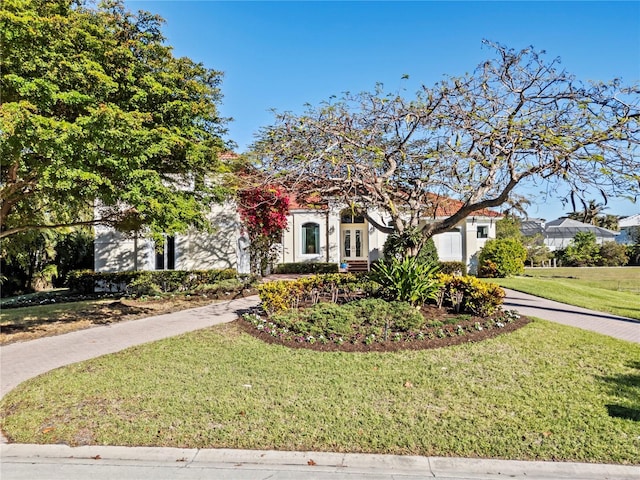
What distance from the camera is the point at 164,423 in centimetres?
460

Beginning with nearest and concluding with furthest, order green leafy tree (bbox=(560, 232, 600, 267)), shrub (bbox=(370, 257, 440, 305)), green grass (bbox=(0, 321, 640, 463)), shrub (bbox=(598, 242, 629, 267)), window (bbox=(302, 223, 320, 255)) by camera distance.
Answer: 1. green grass (bbox=(0, 321, 640, 463))
2. shrub (bbox=(370, 257, 440, 305))
3. window (bbox=(302, 223, 320, 255))
4. shrub (bbox=(598, 242, 629, 267))
5. green leafy tree (bbox=(560, 232, 600, 267))

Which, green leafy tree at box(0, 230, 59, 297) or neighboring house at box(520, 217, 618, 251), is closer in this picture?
green leafy tree at box(0, 230, 59, 297)

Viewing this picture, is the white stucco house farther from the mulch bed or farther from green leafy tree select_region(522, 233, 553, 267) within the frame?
green leafy tree select_region(522, 233, 553, 267)

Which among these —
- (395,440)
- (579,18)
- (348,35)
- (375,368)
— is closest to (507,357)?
(375,368)

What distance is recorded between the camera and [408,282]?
389 inches

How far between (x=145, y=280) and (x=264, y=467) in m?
13.4

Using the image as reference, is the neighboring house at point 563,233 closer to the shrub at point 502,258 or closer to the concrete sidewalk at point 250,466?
the shrub at point 502,258

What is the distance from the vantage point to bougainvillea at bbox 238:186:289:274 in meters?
16.0

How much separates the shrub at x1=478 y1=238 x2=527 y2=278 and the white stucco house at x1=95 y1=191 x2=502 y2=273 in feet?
4.76

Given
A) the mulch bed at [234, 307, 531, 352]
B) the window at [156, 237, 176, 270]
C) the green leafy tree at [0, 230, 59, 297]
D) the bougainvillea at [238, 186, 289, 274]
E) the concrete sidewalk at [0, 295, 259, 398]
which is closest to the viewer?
the concrete sidewalk at [0, 295, 259, 398]

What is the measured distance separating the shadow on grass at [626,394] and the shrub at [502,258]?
1513 cm

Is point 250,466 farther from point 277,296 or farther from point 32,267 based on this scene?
point 32,267

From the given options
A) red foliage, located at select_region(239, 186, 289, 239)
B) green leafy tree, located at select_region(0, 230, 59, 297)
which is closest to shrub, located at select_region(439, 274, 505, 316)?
red foliage, located at select_region(239, 186, 289, 239)

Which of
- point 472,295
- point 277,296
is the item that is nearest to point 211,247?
point 277,296
